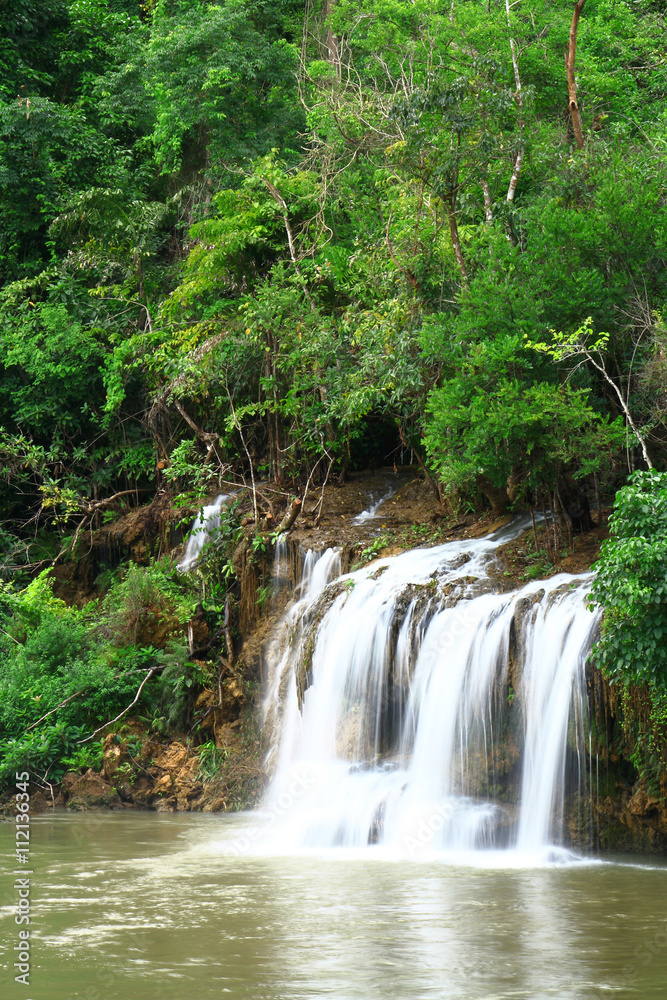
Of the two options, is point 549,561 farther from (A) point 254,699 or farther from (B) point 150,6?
(B) point 150,6

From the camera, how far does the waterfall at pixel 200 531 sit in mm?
18516

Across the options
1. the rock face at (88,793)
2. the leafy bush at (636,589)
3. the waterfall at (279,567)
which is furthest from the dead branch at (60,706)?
the leafy bush at (636,589)

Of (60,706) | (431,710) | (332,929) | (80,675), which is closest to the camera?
(332,929)

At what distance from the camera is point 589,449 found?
1325 cm

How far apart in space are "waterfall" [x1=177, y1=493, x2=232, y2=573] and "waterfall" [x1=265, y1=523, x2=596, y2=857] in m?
3.96

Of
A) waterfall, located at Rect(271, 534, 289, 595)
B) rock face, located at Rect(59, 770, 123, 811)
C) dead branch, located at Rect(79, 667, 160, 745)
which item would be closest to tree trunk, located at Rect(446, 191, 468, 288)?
waterfall, located at Rect(271, 534, 289, 595)

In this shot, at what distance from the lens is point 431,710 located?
12.6 m

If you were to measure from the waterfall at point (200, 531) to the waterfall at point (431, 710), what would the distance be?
3.96 m

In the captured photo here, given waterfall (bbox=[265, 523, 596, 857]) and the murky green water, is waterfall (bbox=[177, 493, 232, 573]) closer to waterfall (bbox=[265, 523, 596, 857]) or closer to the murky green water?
waterfall (bbox=[265, 523, 596, 857])

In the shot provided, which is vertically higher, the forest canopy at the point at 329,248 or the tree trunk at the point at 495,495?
the forest canopy at the point at 329,248

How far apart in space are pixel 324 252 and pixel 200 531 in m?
5.83

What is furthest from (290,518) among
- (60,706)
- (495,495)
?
(60,706)

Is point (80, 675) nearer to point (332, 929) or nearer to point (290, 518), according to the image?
point (290, 518)

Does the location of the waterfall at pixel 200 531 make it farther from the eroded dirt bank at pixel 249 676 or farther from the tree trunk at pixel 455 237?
the tree trunk at pixel 455 237
